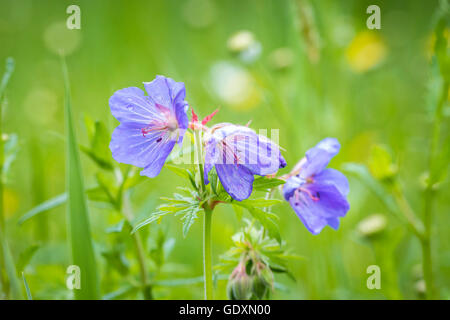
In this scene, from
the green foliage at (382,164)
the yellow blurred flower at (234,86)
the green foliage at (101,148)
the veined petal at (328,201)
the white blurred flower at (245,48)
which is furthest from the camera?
the yellow blurred flower at (234,86)

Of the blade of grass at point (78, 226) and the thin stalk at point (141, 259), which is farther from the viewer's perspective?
the thin stalk at point (141, 259)

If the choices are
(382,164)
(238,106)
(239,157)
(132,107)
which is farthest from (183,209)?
(238,106)

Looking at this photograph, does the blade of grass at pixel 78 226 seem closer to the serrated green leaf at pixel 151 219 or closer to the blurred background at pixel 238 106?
the blurred background at pixel 238 106

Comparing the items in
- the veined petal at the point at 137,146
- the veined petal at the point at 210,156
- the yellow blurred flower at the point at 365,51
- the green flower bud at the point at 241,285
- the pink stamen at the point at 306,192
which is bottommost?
the green flower bud at the point at 241,285

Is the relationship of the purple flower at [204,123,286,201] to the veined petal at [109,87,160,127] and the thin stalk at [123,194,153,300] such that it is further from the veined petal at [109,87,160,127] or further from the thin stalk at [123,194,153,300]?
the thin stalk at [123,194,153,300]

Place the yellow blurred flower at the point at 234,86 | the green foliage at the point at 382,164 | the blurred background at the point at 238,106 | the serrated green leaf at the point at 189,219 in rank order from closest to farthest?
the serrated green leaf at the point at 189,219
the green foliage at the point at 382,164
the blurred background at the point at 238,106
the yellow blurred flower at the point at 234,86

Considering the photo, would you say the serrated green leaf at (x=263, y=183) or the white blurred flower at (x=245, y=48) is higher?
the white blurred flower at (x=245, y=48)

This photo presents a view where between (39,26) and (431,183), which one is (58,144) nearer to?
(39,26)

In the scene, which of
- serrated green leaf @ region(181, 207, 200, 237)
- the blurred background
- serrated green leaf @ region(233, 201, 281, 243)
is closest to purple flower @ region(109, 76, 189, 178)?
serrated green leaf @ region(181, 207, 200, 237)

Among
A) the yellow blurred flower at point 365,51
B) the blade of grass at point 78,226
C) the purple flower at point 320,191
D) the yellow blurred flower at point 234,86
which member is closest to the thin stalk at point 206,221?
the purple flower at point 320,191
